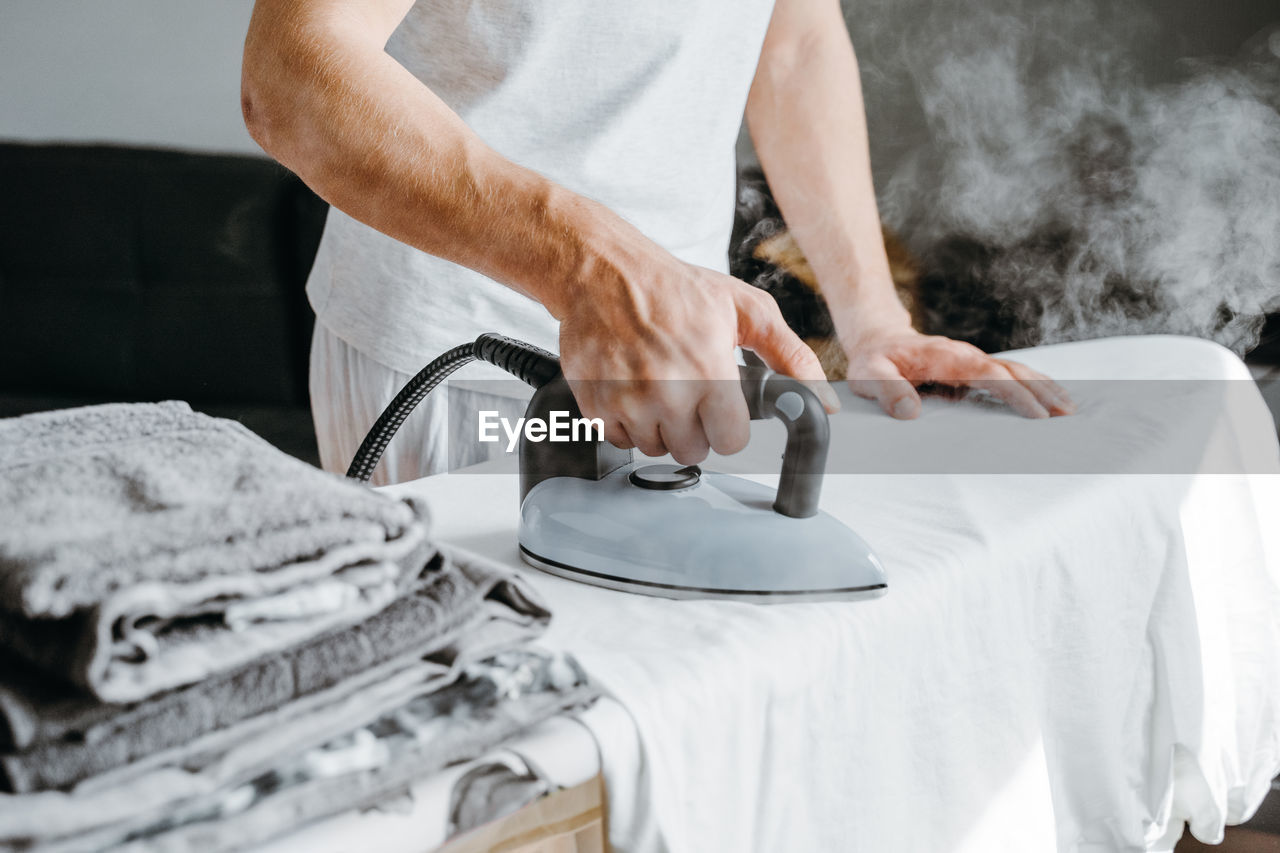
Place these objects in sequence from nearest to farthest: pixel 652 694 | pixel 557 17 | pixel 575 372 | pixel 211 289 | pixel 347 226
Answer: pixel 652 694 → pixel 575 372 → pixel 557 17 → pixel 347 226 → pixel 211 289

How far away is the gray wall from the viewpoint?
2701 millimetres

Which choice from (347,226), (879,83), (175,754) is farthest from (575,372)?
(879,83)

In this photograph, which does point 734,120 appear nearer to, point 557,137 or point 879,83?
point 557,137

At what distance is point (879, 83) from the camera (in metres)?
2.09

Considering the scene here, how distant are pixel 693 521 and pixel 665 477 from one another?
0.19 feet

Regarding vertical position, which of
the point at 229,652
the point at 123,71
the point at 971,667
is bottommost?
the point at 971,667

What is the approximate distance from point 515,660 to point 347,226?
0.78m

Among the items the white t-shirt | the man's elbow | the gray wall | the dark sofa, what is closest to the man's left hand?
the white t-shirt

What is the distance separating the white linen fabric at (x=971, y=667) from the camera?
51 cm

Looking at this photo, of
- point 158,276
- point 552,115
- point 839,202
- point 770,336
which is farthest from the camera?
point 158,276

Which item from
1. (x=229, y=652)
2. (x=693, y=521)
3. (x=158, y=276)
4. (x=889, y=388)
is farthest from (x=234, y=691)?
(x=158, y=276)

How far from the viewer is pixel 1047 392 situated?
3.53 feet

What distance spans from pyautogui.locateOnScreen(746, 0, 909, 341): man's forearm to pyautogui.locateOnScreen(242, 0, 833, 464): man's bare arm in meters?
0.54

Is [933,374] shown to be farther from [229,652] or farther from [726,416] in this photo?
[229,652]
